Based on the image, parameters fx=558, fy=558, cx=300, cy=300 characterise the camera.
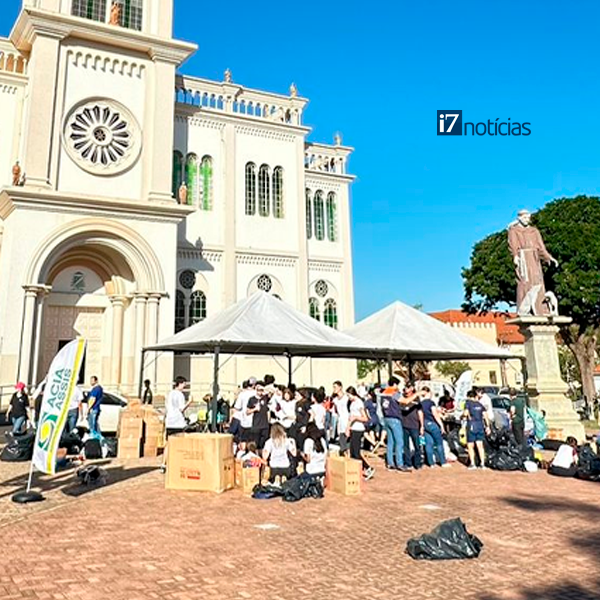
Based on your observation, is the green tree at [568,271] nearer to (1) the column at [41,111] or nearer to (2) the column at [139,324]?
(2) the column at [139,324]

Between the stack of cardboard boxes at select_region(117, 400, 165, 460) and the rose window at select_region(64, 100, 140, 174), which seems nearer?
the stack of cardboard boxes at select_region(117, 400, 165, 460)

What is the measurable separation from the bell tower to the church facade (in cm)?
5

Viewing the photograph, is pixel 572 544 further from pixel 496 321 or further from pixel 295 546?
pixel 496 321

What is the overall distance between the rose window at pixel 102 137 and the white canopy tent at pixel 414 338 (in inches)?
542

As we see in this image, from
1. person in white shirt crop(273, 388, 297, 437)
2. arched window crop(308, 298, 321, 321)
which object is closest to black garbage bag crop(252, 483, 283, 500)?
person in white shirt crop(273, 388, 297, 437)

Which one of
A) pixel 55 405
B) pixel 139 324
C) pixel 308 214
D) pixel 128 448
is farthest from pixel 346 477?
pixel 308 214

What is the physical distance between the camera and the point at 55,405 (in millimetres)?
8203

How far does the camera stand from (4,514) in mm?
7211

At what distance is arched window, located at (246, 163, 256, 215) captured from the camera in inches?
1068

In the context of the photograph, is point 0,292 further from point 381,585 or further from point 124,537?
point 381,585

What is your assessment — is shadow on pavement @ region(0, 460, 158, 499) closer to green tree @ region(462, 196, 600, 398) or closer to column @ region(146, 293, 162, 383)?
column @ region(146, 293, 162, 383)

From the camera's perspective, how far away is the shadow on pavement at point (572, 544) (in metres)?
4.50

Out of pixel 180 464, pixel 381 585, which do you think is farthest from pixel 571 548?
pixel 180 464

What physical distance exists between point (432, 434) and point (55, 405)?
713cm
